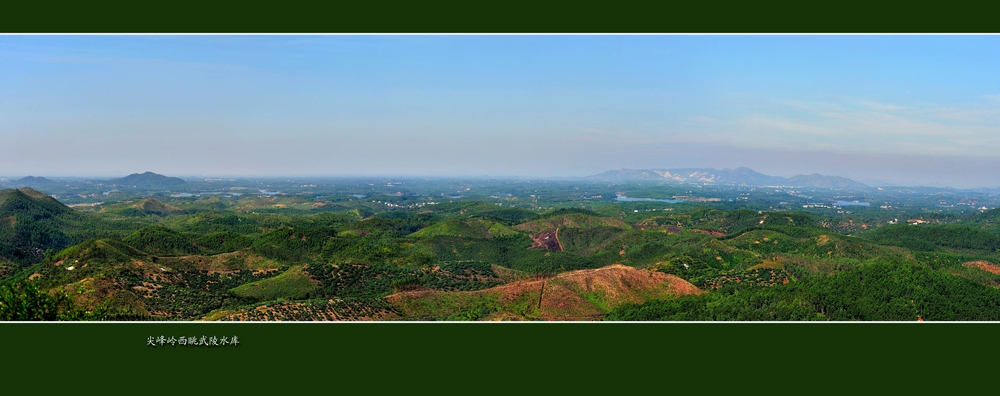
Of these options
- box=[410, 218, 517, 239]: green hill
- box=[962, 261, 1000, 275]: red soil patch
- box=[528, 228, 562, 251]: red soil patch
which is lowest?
box=[528, 228, 562, 251]: red soil patch

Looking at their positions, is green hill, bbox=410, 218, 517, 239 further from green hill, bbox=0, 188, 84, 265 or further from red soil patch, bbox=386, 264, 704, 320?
green hill, bbox=0, 188, 84, 265

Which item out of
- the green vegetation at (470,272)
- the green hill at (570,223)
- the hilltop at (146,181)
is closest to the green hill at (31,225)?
the green vegetation at (470,272)

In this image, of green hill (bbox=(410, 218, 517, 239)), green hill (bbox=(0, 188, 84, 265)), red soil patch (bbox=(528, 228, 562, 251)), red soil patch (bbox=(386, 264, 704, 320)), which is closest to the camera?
red soil patch (bbox=(386, 264, 704, 320))

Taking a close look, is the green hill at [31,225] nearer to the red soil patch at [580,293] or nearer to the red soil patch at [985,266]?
the red soil patch at [580,293]

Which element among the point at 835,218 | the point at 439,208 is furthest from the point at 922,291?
the point at 439,208

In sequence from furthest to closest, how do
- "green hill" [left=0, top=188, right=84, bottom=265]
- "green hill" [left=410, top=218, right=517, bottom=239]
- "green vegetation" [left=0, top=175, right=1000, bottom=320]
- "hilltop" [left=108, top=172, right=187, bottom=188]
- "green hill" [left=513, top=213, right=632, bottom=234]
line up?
"hilltop" [left=108, top=172, right=187, bottom=188]
"green hill" [left=513, top=213, right=632, bottom=234]
"green hill" [left=410, top=218, right=517, bottom=239]
"green hill" [left=0, top=188, right=84, bottom=265]
"green vegetation" [left=0, top=175, right=1000, bottom=320]

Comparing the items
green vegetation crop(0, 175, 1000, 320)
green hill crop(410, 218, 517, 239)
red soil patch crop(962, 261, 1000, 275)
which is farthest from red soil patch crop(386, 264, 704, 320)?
red soil patch crop(962, 261, 1000, 275)

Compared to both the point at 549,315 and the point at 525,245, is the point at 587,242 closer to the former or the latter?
the point at 525,245

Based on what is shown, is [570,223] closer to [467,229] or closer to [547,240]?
[547,240]
